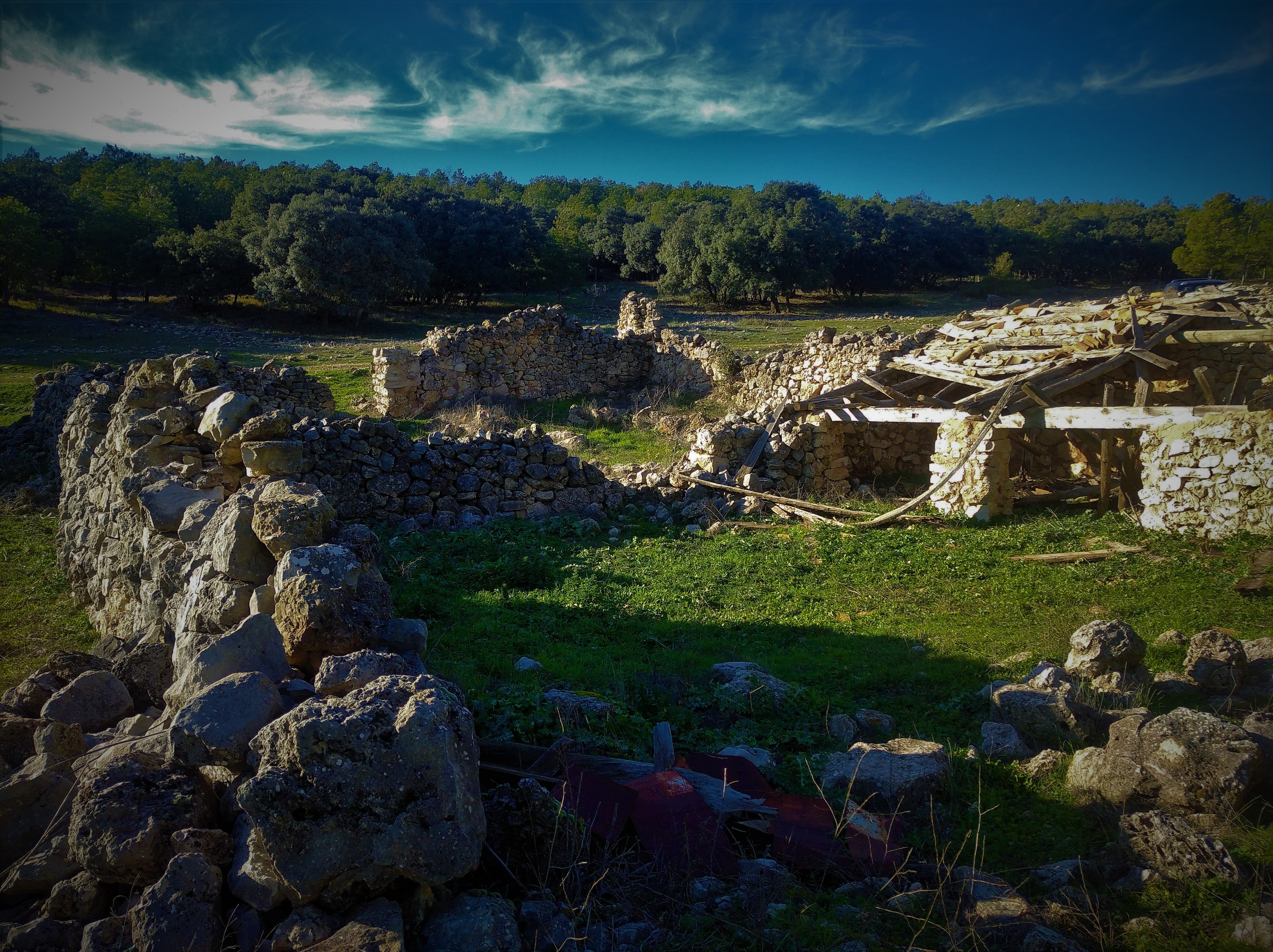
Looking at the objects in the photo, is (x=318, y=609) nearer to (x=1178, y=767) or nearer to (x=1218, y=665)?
(x=1178, y=767)

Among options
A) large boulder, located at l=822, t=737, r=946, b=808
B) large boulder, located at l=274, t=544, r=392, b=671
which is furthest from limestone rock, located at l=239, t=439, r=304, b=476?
large boulder, located at l=822, t=737, r=946, b=808

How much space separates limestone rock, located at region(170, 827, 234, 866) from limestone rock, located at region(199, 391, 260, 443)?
18.8 ft

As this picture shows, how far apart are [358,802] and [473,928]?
23.3 inches

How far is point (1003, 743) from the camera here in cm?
466

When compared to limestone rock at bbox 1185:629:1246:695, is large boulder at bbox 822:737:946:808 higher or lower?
lower

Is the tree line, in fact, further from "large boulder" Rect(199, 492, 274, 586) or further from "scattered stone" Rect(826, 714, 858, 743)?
"scattered stone" Rect(826, 714, 858, 743)

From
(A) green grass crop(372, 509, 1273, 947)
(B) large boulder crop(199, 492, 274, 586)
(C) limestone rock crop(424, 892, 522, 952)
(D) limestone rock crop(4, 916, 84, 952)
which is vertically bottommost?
(A) green grass crop(372, 509, 1273, 947)

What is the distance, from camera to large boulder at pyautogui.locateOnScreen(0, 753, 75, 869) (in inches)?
115

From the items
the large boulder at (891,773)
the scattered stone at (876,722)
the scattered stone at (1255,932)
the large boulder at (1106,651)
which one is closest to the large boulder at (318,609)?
the large boulder at (891,773)

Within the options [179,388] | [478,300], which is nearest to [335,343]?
[478,300]

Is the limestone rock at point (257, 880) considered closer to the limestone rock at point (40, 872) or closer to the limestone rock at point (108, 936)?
the limestone rock at point (108, 936)

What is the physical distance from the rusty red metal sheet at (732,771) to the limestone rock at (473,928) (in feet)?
5.52

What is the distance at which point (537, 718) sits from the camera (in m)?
4.34

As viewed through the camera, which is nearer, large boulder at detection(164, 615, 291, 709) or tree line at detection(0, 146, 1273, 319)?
large boulder at detection(164, 615, 291, 709)
